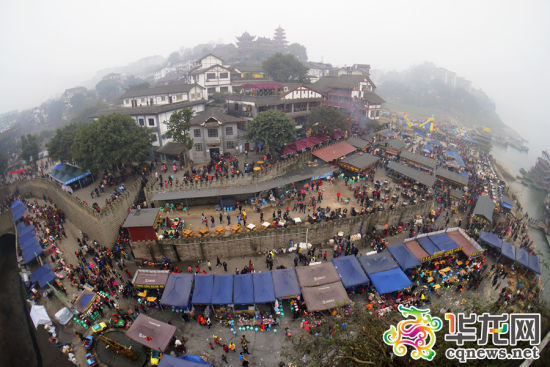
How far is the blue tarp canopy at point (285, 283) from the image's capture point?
822 inches

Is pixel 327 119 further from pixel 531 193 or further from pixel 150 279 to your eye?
pixel 531 193

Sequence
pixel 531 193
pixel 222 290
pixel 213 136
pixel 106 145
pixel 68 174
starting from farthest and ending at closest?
pixel 531 193 < pixel 213 136 < pixel 68 174 < pixel 106 145 < pixel 222 290

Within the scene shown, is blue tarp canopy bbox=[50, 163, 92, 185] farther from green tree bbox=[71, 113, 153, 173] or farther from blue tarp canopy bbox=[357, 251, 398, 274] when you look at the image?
blue tarp canopy bbox=[357, 251, 398, 274]

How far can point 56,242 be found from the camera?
28.9m

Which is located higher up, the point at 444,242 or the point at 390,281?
the point at 444,242

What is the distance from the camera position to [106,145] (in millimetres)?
31641

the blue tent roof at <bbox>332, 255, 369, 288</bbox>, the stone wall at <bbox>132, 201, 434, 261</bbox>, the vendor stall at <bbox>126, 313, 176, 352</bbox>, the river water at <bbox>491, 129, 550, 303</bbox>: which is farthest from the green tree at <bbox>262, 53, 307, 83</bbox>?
the vendor stall at <bbox>126, 313, 176, 352</bbox>

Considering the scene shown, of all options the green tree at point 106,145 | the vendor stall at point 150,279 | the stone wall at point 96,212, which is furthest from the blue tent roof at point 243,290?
the green tree at point 106,145

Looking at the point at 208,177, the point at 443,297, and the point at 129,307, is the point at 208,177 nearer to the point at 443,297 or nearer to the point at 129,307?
the point at 129,307

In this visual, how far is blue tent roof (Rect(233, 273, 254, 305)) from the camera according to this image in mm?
20241

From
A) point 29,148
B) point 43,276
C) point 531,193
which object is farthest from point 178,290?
point 531,193

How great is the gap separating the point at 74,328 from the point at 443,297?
3130cm

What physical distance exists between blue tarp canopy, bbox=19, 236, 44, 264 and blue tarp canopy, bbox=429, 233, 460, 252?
42.0 m

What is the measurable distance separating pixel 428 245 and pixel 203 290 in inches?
896
